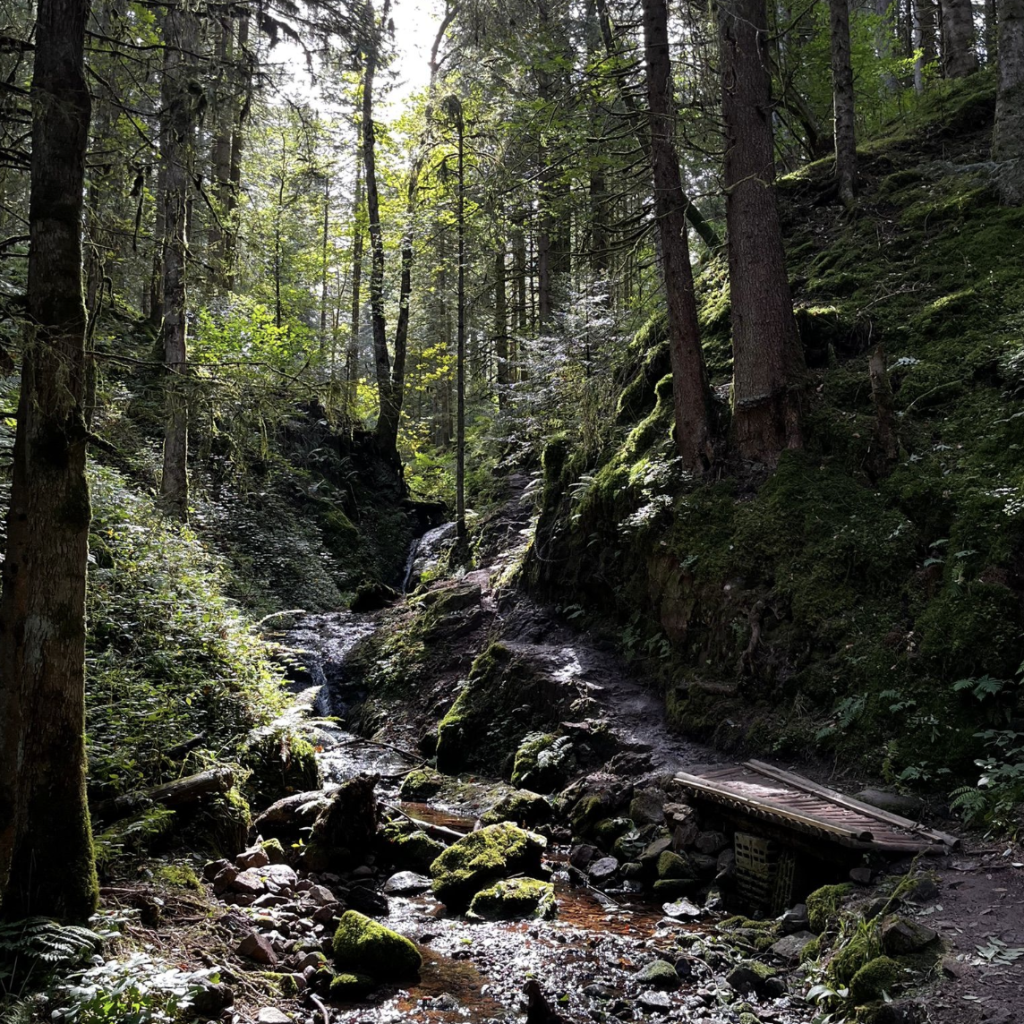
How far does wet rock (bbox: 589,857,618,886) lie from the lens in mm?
7418

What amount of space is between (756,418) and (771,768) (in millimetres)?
4748

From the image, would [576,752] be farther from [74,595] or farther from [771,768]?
[74,595]

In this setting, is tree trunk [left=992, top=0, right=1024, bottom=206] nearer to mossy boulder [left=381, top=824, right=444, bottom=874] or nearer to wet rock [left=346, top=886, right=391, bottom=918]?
mossy boulder [left=381, top=824, right=444, bottom=874]

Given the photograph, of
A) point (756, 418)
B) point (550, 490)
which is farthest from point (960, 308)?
point (550, 490)

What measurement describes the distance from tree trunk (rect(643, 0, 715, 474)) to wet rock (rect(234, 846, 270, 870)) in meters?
7.23

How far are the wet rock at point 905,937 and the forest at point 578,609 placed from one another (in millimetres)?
22

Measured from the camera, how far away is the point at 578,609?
12.4 metres

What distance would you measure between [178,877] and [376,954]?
156 centimetres

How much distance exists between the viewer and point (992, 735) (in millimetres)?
6344

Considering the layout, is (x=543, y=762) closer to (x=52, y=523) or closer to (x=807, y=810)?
(x=807, y=810)

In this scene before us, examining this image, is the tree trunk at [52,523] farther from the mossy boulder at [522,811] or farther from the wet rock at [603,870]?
the mossy boulder at [522,811]

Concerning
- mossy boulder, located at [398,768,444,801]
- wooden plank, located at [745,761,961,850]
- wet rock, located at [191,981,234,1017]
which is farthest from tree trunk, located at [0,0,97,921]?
mossy boulder, located at [398,768,444,801]

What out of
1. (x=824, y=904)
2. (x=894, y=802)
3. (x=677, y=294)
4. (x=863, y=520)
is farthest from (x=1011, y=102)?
(x=824, y=904)

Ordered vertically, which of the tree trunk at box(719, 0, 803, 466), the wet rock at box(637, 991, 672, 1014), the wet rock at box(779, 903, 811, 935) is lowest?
the wet rock at box(637, 991, 672, 1014)
